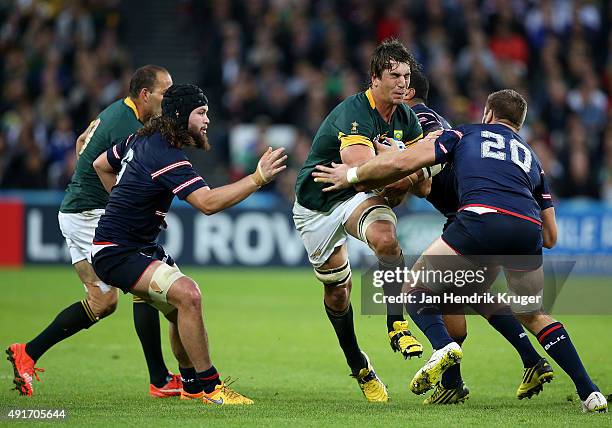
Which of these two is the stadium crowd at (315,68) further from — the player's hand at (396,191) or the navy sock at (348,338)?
the player's hand at (396,191)

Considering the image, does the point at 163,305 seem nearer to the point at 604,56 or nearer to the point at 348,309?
the point at 348,309

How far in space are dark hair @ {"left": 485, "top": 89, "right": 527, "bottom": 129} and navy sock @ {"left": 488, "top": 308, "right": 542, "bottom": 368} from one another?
4.84ft

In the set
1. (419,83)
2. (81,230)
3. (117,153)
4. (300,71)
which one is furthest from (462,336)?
(300,71)

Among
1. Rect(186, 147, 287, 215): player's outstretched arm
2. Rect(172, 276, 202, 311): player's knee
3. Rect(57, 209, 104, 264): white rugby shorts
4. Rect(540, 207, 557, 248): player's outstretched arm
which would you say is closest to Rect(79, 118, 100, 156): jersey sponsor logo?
Rect(57, 209, 104, 264): white rugby shorts

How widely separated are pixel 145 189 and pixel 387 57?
7.28ft

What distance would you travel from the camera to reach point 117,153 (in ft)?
28.1

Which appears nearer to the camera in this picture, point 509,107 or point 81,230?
point 509,107

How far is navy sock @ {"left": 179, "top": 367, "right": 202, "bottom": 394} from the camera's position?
8688 millimetres

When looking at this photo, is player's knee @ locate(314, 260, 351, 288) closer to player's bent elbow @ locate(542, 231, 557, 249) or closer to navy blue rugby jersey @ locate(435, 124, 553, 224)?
navy blue rugby jersey @ locate(435, 124, 553, 224)

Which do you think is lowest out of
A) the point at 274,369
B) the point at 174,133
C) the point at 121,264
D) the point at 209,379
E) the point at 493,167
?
the point at 274,369

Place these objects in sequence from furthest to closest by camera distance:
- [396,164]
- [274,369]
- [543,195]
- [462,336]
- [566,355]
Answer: [274,369]
[462,336]
[543,195]
[396,164]
[566,355]

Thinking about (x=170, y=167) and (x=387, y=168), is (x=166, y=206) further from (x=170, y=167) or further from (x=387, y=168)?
(x=387, y=168)

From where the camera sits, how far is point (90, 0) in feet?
76.3

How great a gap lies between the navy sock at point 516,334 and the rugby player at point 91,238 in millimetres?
2715
